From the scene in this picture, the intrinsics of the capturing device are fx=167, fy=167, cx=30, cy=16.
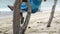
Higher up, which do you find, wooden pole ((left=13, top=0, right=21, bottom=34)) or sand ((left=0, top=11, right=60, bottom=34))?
wooden pole ((left=13, top=0, right=21, bottom=34))

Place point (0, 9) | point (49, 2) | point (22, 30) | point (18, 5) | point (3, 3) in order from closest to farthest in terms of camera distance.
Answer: point (18, 5)
point (22, 30)
point (0, 9)
point (3, 3)
point (49, 2)

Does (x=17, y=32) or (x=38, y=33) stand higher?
(x=17, y=32)

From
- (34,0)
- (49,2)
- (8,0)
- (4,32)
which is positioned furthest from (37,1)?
(49,2)

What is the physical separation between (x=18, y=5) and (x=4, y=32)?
87 cm

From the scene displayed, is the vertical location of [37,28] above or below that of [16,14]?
below

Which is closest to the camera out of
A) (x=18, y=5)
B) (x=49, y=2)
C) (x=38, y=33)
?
(x=18, y=5)

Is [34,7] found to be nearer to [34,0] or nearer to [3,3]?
[34,0]

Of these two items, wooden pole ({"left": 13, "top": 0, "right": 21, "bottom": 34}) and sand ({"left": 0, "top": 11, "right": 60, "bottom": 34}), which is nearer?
wooden pole ({"left": 13, "top": 0, "right": 21, "bottom": 34})

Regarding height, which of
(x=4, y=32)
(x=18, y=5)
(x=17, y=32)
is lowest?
(x=4, y=32)

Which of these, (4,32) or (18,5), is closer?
(18,5)

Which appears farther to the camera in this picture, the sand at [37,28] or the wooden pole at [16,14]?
the sand at [37,28]

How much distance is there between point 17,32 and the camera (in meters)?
1.70

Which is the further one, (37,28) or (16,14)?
(37,28)

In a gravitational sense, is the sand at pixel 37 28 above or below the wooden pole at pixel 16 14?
below
